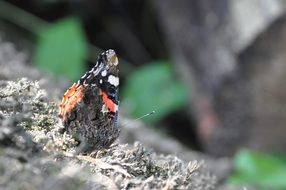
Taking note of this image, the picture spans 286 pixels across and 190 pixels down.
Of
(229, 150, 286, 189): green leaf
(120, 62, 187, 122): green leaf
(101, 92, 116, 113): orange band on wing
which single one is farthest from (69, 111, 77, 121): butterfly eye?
(120, 62, 187, 122): green leaf

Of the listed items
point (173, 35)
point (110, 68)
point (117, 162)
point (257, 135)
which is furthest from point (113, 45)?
point (117, 162)

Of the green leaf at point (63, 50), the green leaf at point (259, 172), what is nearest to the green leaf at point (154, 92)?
the green leaf at point (63, 50)

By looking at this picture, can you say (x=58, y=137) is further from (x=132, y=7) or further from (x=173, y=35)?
(x=132, y=7)

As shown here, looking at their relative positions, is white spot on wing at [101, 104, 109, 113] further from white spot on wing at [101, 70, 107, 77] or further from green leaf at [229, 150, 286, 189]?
green leaf at [229, 150, 286, 189]

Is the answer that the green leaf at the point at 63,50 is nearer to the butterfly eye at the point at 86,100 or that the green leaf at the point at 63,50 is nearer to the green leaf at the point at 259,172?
the green leaf at the point at 259,172

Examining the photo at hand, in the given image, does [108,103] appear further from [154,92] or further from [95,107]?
[154,92]
